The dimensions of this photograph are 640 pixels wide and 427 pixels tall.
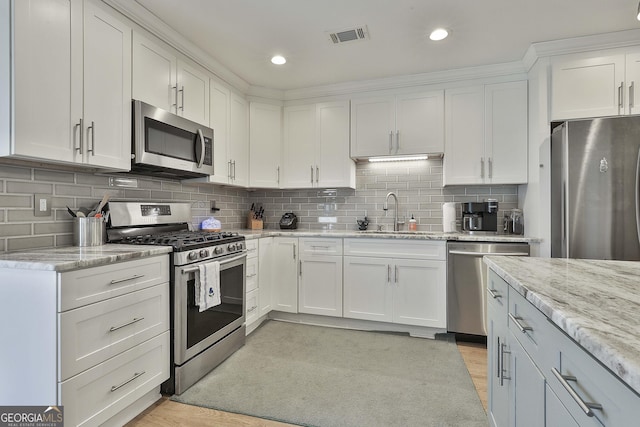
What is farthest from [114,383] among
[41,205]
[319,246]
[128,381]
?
[319,246]

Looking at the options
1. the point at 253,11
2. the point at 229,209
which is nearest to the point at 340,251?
the point at 229,209

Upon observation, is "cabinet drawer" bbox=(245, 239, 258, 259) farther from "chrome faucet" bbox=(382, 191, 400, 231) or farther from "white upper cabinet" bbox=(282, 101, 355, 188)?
"chrome faucet" bbox=(382, 191, 400, 231)

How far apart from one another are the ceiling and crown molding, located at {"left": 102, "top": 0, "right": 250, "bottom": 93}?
44 millimetres

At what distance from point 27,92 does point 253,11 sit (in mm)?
1437

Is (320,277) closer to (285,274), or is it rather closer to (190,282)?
(285,274)

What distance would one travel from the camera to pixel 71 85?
1.78m

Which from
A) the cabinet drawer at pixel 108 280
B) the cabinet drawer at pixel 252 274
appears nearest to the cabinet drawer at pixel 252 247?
the cabinet drawer at pixel 252 274

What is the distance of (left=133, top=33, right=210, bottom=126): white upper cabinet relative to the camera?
7.30 ft

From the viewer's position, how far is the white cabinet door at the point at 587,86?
8.36 ft

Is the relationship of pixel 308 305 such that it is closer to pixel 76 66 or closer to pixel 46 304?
pixel 46 304

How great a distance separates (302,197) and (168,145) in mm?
1828

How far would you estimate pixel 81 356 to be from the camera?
1.48 m

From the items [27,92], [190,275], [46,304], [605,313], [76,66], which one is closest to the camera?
[605,313]


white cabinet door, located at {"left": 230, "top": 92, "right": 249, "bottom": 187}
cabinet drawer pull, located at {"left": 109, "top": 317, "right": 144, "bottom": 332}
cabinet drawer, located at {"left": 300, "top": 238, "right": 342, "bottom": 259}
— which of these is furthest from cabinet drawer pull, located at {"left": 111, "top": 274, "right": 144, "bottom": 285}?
cabinet drawer, located at {"left": 300, "top": 238, "right": 342, "bottom": 259}
